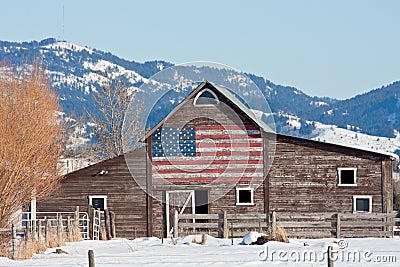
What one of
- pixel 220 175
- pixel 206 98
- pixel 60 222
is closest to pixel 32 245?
pixel 60 222

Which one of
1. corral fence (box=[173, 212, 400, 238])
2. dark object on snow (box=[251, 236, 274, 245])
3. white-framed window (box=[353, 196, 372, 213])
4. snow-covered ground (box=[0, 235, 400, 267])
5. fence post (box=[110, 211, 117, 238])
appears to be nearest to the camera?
snow-covered ground (box=[0, 235, 400, 267])

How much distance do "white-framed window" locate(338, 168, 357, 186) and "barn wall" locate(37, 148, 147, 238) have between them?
8.91 m

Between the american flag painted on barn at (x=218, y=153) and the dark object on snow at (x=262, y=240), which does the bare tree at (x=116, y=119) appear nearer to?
the american flag painted on barn at (x=218, y=153)

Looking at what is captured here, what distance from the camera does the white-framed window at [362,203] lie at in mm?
40781

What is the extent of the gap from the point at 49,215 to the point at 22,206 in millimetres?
11446

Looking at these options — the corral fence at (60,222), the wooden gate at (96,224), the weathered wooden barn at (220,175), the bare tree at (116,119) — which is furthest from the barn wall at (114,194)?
the bare tree at (116,119)

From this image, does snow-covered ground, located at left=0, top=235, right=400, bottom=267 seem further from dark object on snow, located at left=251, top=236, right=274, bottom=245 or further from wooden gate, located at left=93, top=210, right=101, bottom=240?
wooden gate, located at left=93, top=210, right=101, bottom=240

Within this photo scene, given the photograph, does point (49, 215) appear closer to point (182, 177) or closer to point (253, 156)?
point (182, 177)

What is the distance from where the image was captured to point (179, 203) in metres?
41.5

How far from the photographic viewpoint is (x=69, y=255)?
24797mm

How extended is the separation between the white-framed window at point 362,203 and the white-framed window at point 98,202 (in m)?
11.3

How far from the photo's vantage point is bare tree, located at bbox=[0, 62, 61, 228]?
92.0ft

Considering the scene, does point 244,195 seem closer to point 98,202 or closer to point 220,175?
point 220,175

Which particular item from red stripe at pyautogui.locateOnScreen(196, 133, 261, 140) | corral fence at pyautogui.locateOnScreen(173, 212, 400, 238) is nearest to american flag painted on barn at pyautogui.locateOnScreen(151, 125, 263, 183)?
red stripe at pyautogui.locateOnScreen(196, 133, 261, 140)
